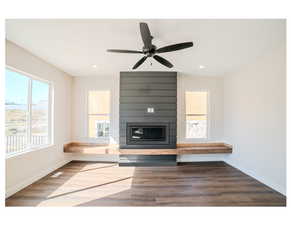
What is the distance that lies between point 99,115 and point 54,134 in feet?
4.36

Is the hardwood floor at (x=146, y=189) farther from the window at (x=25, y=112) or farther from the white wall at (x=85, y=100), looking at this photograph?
the white wall at (x=85, y=100)

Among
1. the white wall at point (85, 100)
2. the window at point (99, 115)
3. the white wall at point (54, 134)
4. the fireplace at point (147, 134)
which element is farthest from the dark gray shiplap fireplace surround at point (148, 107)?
the white wall at point (54, 134)

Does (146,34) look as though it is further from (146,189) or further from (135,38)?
(146,189)

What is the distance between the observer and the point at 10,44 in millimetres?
2477

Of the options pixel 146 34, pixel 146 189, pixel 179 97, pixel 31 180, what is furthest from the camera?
pixel 179 97

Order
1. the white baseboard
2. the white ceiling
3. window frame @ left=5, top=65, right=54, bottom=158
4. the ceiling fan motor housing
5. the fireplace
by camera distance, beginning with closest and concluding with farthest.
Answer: the white ceiling < the ceiling fan motor housing < the white baseboard < window frame @ left=5, top=65, right=54, bottom=158 < the fireplace

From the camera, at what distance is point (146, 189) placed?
2732 mm

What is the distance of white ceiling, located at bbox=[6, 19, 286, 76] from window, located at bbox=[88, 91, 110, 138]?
4.57 feet

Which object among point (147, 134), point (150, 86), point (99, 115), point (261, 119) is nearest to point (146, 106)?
point (150, 86)

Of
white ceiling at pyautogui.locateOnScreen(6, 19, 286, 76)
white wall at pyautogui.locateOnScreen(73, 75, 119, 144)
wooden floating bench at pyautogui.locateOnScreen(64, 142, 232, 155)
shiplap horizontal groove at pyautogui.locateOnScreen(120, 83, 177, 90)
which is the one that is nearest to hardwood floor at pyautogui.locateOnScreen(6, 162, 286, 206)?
wooden floating bench at pyautogui.locateOnScreen(64, 142, 232, 155)

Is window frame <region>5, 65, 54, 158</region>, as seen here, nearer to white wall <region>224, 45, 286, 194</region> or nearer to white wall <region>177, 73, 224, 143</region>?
white wall <region>177, 73, 224, 143</region>

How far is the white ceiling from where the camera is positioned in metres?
1.99

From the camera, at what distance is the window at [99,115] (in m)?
4.65

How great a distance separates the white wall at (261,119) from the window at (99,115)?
12.1 feet
